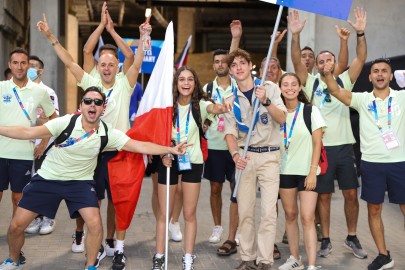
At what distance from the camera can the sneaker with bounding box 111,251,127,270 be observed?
6.69 meters

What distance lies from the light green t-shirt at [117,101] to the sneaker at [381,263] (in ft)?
9.61

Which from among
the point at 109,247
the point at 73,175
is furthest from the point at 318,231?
the point at 73,175

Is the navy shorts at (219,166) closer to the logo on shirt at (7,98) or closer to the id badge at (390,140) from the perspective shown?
the id badge at (390,140)

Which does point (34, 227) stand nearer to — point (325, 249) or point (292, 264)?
point (292, 264)

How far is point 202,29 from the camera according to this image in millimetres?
34125

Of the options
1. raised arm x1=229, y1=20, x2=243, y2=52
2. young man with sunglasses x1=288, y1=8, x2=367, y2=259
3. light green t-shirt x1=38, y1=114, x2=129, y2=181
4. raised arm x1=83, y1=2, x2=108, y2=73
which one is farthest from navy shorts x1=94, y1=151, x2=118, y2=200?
young man with sunglasses x1=288, y1=8, x2=367, y2=259

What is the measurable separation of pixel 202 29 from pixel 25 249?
90.2 feet

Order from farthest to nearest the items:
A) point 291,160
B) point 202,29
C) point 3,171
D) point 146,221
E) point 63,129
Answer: point 202,29, point 146,221, point 3,171, point 291,160, point 63,129

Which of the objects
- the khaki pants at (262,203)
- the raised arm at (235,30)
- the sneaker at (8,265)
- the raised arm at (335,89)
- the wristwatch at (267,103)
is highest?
the raised arm at (235,30)

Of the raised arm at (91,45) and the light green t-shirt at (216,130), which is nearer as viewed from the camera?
the raised arm at (91,45)

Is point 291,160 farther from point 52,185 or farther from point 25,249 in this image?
point 25,249

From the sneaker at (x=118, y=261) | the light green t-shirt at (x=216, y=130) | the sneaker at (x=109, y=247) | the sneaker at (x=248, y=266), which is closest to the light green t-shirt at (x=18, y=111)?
the sneaker at (x=109, y=247)

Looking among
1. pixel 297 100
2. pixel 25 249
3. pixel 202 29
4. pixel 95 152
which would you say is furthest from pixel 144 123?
pixel 202 29

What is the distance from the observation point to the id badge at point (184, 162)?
21.6ft
